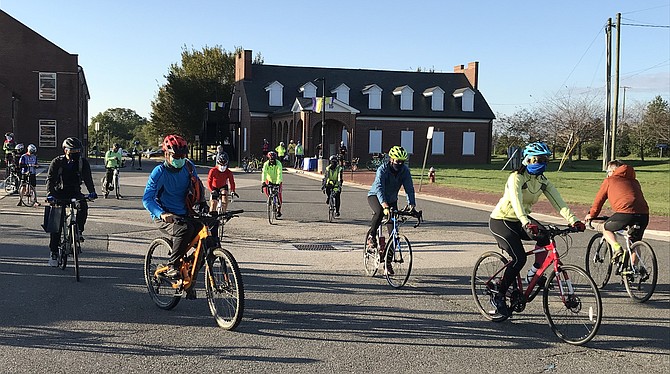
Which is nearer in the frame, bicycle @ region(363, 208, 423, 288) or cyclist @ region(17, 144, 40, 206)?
bicycle @ region(363, 208, 423, 288)

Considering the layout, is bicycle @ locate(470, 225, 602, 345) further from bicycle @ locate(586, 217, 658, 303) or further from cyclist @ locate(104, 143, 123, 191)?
cyclist @ locate(104, 143, 123, 191)

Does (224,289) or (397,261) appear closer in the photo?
(224,289)

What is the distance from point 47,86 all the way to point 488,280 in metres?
52.8

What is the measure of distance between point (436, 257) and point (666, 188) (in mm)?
24595

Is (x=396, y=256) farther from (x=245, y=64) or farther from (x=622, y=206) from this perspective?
(x=245, y=64)

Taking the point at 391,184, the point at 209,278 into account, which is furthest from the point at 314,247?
the point at 209,278

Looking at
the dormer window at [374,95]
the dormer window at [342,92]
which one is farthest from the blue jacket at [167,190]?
the dormer window at [374,95]

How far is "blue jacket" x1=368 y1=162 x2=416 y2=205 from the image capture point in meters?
8.82

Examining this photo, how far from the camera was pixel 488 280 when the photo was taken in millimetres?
6980

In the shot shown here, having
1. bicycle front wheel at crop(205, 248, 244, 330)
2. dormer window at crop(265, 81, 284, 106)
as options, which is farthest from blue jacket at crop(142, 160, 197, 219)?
dormer window at crop(265, 81, 284, 106)

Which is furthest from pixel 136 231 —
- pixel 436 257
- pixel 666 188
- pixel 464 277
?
pixel 666 188

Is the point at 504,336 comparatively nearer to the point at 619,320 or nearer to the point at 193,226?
the point at 619,320

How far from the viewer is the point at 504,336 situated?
20.6 ft

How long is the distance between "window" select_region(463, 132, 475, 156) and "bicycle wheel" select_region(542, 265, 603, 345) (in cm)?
5212
